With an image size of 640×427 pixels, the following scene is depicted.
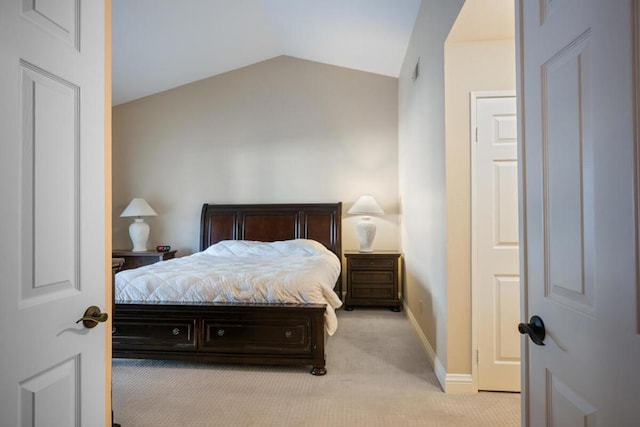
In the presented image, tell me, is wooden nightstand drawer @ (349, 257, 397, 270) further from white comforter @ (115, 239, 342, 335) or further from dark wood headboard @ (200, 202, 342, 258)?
white comforter @ (115, 239, 342, 335)

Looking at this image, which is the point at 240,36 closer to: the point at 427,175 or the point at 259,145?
the point at 259,145

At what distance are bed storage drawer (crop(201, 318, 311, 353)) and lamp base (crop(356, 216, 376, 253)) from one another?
6.98 feet

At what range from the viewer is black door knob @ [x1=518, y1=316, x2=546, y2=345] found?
969 millimetres

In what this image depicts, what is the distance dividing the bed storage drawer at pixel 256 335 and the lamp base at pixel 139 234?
274cm

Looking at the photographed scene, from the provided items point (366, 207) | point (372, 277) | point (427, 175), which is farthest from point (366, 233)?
point (427, 175)

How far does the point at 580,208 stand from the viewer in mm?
819

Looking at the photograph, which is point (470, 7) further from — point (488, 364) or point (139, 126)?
point (139, 126)

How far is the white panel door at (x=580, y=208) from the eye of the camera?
0.68 meters

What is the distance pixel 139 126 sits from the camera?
208 inches

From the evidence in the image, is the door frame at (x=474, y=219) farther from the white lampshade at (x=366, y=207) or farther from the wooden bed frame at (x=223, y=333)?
the white lampshade at (x=366, y=207)

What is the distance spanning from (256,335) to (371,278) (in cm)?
208

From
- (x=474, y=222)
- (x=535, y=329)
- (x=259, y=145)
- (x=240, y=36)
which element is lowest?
(x=535, y=329)

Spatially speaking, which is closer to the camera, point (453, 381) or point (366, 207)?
point (453, 381)

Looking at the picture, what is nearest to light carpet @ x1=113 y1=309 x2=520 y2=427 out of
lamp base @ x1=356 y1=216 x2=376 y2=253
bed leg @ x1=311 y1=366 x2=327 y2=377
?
bed leg @ x1=311 y1=366 x2=327 y2=377
